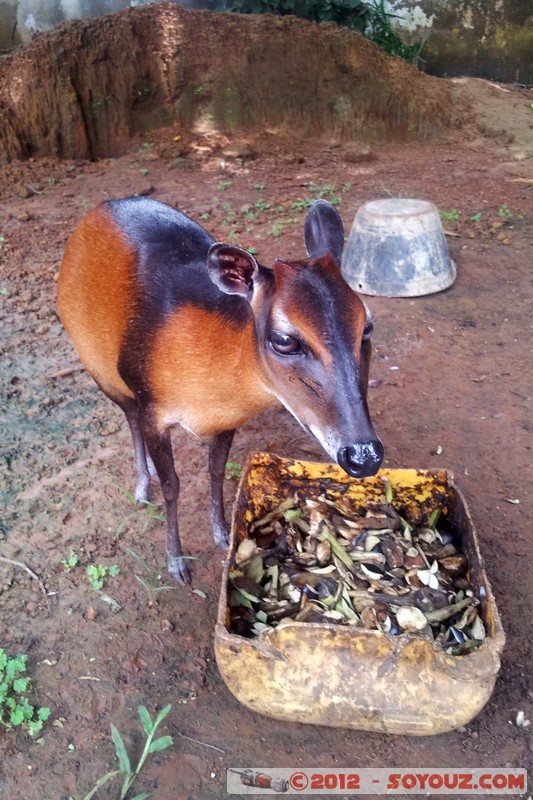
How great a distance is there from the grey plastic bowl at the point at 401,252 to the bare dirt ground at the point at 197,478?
127 mm

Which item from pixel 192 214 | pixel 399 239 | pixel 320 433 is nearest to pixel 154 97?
pixel 192 214

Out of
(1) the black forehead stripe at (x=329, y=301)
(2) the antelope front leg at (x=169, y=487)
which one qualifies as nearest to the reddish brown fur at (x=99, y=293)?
(2) the antelope front leg at (x=169, y=487)

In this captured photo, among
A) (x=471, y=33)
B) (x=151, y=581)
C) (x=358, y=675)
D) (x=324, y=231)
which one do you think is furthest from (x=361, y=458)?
(x=471, y=33)

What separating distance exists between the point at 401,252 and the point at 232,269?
2923mm

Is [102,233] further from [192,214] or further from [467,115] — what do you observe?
[467,115]

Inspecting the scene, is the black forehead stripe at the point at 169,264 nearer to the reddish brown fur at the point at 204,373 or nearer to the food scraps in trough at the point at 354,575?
the reddish brown fur at the point at 204,373

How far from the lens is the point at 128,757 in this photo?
2244 millimetres

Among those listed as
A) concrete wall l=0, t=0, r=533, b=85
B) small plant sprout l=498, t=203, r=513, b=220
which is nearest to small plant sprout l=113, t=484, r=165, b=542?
small plant sprout l=498, t=203, r=513, b=220

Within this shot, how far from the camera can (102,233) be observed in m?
3.02

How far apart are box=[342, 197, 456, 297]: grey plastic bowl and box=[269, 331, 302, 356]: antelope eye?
3.02 metres

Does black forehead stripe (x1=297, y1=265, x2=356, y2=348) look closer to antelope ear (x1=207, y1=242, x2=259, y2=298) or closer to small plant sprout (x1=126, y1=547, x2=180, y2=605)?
antelope ear (x1=207, y1=242, x2=259, y2=298)

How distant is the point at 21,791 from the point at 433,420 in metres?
2.63

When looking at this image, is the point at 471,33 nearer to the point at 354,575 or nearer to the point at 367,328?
the point at 367,328

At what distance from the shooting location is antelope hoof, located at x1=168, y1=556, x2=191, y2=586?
2916 mm
